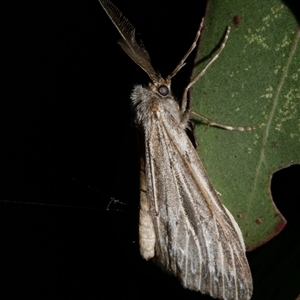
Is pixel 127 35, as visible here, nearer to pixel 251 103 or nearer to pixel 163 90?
pixel 163 90

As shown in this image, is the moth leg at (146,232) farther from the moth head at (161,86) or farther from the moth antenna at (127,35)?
the moth antenna at (127,35)

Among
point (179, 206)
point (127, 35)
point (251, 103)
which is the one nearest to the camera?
point (251, 103)

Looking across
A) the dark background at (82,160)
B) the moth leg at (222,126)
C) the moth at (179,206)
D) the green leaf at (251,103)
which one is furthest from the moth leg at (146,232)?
the moth leg at (222,126)

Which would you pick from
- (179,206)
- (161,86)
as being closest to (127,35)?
(161,86)

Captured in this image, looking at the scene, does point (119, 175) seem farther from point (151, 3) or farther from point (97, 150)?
point (151, 3)

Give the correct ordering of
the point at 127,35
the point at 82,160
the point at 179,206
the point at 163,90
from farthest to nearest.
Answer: the point at 82,160, the point at 163,90, the point at 179,206, the point at 127,35

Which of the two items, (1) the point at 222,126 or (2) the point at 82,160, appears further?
(2) the point at 82,160

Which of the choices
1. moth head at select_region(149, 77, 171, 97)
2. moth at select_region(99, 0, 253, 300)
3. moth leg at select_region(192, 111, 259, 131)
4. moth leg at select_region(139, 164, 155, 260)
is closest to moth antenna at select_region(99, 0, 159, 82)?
moth at select_region(99, 0, 253, 300)

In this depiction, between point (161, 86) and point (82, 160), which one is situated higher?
point (161, 86)
